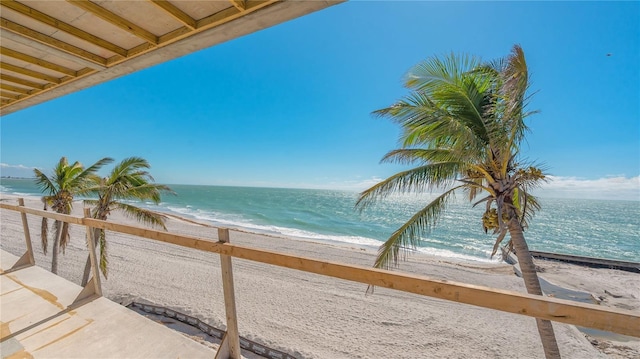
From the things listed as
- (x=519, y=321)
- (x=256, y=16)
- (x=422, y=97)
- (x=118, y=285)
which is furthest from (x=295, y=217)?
(x=256, y=16)

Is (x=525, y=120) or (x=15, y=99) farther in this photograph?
(x=525, y=120)

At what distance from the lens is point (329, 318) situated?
6.83 metres

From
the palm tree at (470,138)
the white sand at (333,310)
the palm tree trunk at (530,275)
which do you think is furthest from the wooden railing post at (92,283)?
the palm tree trunk at (530,275)

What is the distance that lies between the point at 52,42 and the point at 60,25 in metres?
0.31

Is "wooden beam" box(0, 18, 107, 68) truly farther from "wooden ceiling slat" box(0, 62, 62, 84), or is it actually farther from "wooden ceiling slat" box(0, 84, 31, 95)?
"wooden ceiling slat" box(0, 84, 31, 95)

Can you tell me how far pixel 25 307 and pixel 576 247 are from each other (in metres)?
30.1

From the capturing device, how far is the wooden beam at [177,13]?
1.77m

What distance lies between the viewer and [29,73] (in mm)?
2805

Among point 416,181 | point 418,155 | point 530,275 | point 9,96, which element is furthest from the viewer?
point 418,155

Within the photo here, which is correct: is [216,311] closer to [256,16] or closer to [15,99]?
[15,99]

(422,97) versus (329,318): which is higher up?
(422,97)

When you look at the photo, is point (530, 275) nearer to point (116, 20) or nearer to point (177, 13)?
point (177, 13)

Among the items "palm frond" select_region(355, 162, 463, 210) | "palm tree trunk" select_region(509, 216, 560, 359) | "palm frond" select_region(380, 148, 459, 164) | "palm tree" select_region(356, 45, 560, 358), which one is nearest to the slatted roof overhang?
"palm tree" select_region(356, 45, 560, 358)

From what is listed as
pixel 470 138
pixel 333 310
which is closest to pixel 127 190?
pixel 333 310
